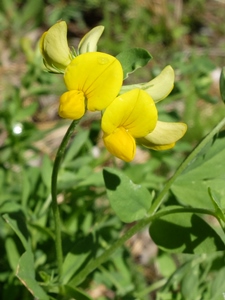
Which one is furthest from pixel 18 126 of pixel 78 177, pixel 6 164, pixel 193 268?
pixel 193 268

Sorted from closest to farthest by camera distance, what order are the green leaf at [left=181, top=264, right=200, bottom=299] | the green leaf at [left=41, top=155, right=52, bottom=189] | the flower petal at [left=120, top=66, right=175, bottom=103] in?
the flower petal at [left=120, top=66, right=175, bottom=103] → the green leaf at [left=181, top=264, right=200, bottom=299] → the green leaf at [left=41, top=155, right=52, bottom=189]

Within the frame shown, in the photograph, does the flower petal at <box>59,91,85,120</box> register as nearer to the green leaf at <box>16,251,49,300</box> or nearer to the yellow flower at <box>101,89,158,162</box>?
the yellow flower at <box>101,89,158,162</box>

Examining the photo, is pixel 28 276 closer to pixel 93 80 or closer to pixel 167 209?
pixel 167 209

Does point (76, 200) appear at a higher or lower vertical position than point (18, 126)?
Result: lower

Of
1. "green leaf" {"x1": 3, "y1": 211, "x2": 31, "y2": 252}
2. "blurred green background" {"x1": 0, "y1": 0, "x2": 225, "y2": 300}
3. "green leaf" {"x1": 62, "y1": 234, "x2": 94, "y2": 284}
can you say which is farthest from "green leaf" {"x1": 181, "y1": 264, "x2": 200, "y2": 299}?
"green leaf" {"x1": 3, "y1": 211, "x2": 31, "y2": 252}

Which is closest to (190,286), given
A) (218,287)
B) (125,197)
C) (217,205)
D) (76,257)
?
(218,287)

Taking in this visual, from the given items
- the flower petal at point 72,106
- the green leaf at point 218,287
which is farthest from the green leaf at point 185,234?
the flower petal at point 72,106

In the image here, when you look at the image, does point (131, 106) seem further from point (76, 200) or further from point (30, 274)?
point (76, 200)
